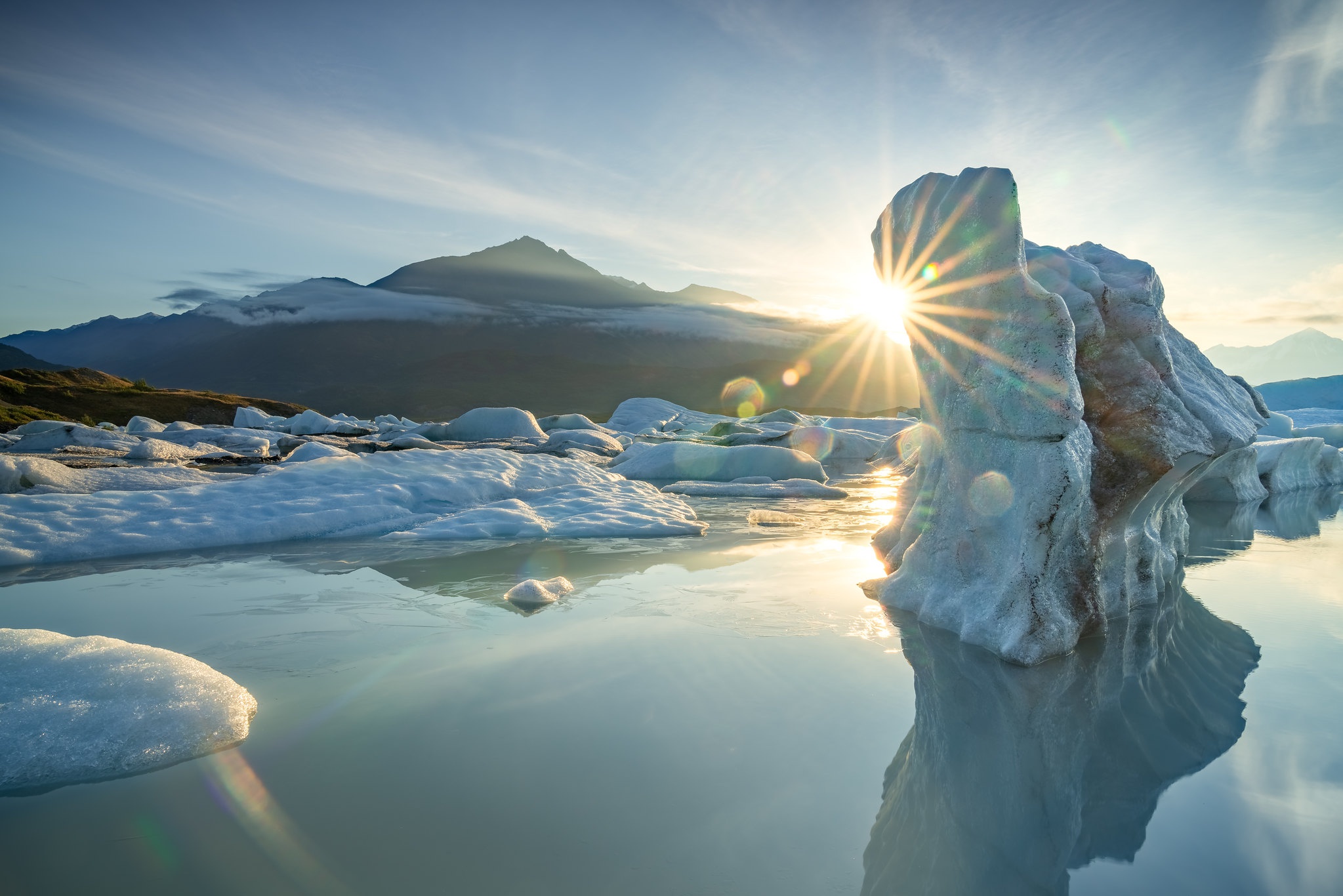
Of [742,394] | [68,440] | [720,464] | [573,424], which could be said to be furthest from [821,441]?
[742,394]

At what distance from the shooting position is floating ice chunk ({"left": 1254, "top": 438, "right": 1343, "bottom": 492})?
12.3 metres

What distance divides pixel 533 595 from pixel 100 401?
37826 millimetres

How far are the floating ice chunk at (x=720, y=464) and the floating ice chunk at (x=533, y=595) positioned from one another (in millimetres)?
9372

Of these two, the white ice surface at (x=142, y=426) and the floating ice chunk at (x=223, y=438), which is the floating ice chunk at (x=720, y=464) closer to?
the floating ice chunk at (x=223, y=438)

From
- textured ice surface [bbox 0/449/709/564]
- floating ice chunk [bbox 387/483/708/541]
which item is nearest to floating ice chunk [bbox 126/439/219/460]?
textured ice surface [bbox 0/449/709/564]

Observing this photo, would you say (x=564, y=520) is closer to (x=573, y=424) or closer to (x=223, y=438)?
(x=223, y=438)

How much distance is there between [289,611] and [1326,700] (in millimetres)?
5560

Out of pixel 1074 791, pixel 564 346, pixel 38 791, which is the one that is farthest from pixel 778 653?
pixel 564 346

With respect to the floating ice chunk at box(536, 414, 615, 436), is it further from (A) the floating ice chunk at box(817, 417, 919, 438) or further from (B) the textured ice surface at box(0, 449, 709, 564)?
(B) the textured ice surface at box(0, 449, 709, 564)

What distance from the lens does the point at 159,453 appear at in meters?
14.7

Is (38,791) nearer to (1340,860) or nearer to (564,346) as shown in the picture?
(1340,860)

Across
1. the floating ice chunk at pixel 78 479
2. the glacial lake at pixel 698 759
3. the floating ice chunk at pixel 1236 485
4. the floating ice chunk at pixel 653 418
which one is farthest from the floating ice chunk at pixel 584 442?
the glacial lake at pixel 698 759

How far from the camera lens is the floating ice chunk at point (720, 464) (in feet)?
46.1

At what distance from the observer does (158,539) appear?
656cm
